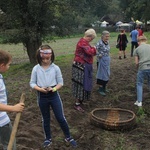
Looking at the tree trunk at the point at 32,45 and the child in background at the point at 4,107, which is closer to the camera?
the child in background at the point at 4,107

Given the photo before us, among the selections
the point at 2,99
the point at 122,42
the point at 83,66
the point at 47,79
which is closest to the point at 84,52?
the point at 83,66

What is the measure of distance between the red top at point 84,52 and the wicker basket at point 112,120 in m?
1.10

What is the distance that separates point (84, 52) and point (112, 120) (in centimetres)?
153

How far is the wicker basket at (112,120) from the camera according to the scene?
516 cm

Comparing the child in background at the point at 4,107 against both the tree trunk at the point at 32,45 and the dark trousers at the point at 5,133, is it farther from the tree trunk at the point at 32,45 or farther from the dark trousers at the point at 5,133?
the tree trunk at the point at 32,45

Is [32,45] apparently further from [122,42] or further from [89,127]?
[89,127]

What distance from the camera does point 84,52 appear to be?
623 centimetres

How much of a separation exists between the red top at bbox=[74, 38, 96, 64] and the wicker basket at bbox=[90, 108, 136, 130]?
1.10 m

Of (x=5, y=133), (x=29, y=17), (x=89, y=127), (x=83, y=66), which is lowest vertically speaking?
(x=89, y=127)

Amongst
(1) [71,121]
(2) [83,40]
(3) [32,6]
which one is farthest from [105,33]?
(3) [32,6]

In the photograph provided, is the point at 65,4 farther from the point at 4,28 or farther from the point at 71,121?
the point at 71,121

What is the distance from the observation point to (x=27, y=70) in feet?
39.5

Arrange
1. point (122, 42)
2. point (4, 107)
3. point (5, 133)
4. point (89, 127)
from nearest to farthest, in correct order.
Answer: point (4, 107) < point (5, 133) < point (89, 127) < point (122, 42)

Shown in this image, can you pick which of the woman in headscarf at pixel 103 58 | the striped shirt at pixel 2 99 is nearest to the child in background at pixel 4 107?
the striped shirt at pixel 2 99
